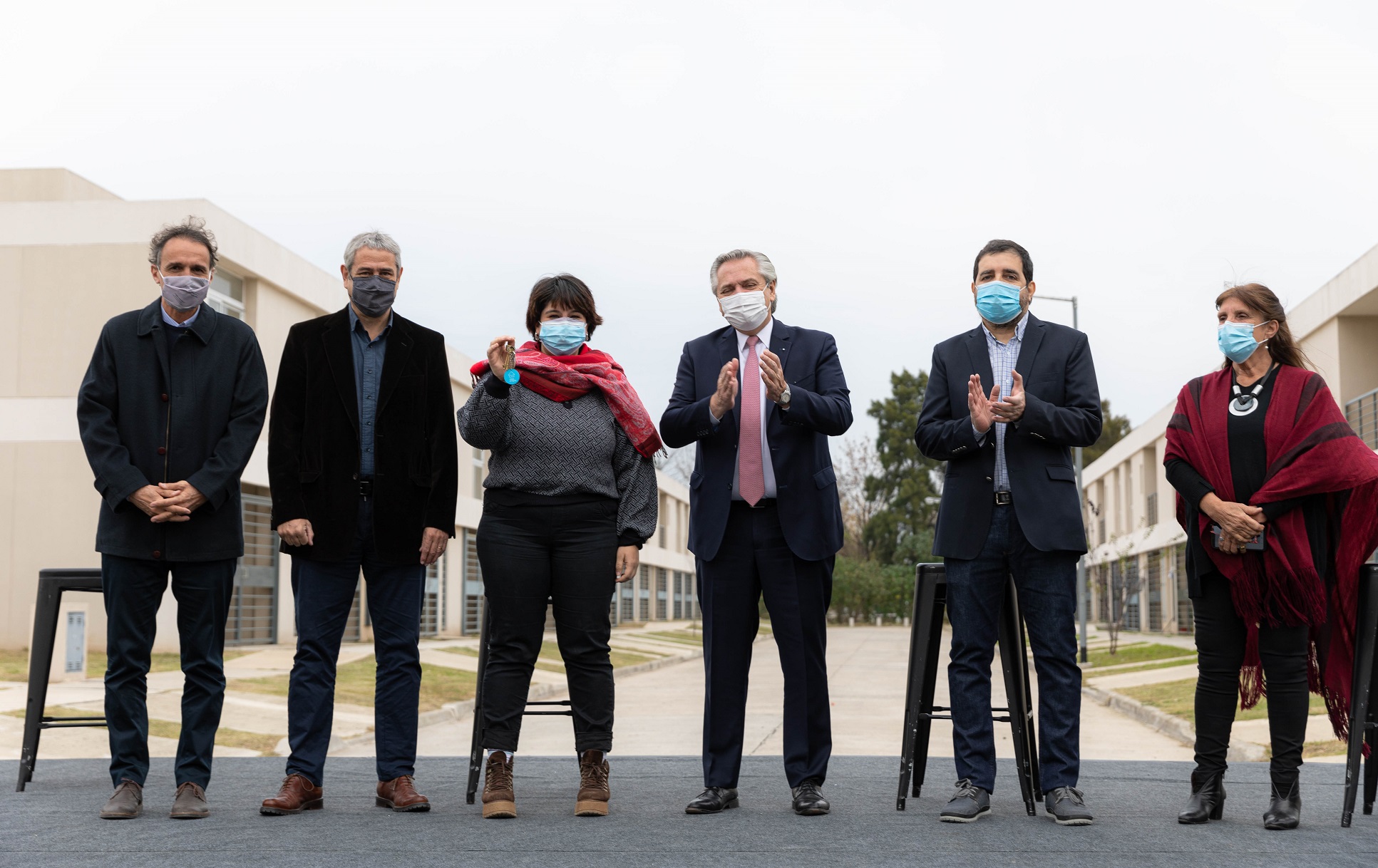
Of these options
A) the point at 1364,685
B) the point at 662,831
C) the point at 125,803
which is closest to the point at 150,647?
the point at 125,803

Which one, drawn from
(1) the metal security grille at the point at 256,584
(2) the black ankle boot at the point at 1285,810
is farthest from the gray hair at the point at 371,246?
(1) the metal security grille at the point at 256,584

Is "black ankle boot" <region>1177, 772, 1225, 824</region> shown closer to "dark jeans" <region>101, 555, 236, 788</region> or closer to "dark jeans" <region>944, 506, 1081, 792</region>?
"dark jeans" <region>944, 506, 1081, 792</region>

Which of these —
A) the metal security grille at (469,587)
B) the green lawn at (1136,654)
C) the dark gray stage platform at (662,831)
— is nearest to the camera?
the dark gray stage platform at (662,831)

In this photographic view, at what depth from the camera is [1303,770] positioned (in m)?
6.41

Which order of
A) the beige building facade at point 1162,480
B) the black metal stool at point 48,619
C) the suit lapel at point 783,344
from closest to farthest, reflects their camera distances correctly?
the suit lapel at point 783,344 < the black metal stool at point 48,619 < the beige building facade at point 1162,480

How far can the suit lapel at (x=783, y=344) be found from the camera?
5293 millimetres

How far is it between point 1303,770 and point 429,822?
178 inches

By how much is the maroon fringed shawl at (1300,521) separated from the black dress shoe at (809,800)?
5.64 feet

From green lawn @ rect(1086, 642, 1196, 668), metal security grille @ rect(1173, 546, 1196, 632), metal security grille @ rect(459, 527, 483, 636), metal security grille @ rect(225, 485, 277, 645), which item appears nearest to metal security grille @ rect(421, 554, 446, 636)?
metal security grille @ rect(459, 527, 483, 636)

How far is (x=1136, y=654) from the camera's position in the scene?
27.2 metres

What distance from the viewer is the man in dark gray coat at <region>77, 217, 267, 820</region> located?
4.88 metres

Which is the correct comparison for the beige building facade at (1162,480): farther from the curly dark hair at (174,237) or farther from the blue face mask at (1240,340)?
the curly dark hair at (174,237)

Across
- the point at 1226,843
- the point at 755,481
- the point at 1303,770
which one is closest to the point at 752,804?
the point at 755,481

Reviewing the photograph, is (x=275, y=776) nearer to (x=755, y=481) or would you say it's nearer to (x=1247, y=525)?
(x=755, y=481)
